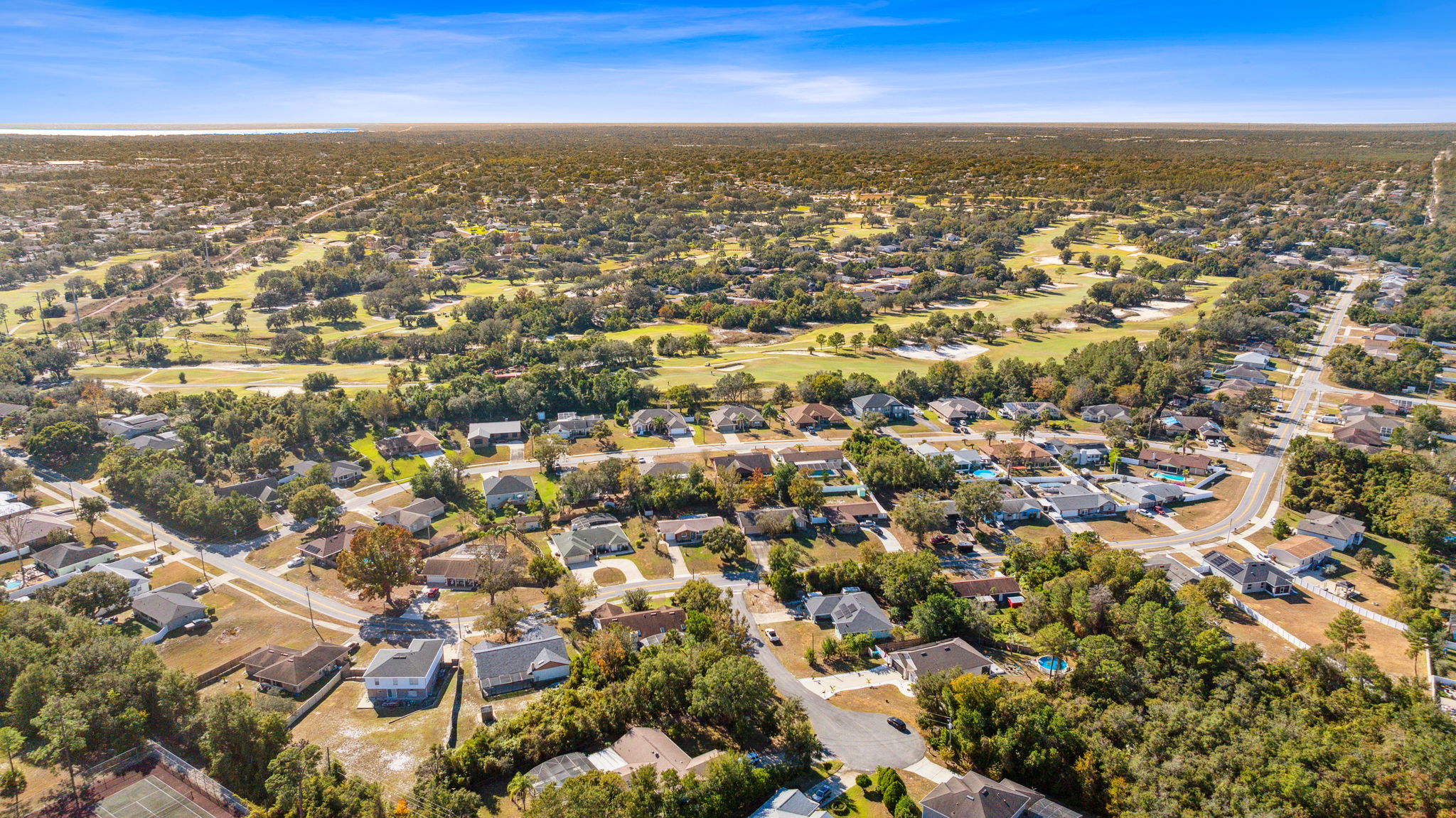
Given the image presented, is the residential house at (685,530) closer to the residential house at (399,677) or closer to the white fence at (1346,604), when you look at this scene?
the residential house at (399,677)

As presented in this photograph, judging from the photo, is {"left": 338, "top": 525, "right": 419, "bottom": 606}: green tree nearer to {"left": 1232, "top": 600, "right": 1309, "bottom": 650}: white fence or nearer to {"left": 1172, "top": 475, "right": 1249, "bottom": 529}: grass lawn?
{"left": 1232, "top": 600, "right": 1309, "bottom": 650}: white fence

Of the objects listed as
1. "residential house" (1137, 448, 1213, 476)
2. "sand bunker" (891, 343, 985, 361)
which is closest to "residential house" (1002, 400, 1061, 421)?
"residential house" (1137, 448, 1213, 476)

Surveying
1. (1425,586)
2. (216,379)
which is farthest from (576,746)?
(216,379)

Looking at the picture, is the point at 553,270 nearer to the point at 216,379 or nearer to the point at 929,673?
the point at 216,379

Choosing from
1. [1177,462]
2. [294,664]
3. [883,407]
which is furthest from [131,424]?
[1177,462]

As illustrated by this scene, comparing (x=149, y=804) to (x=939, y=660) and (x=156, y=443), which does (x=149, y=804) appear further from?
(x=156, y=443)
